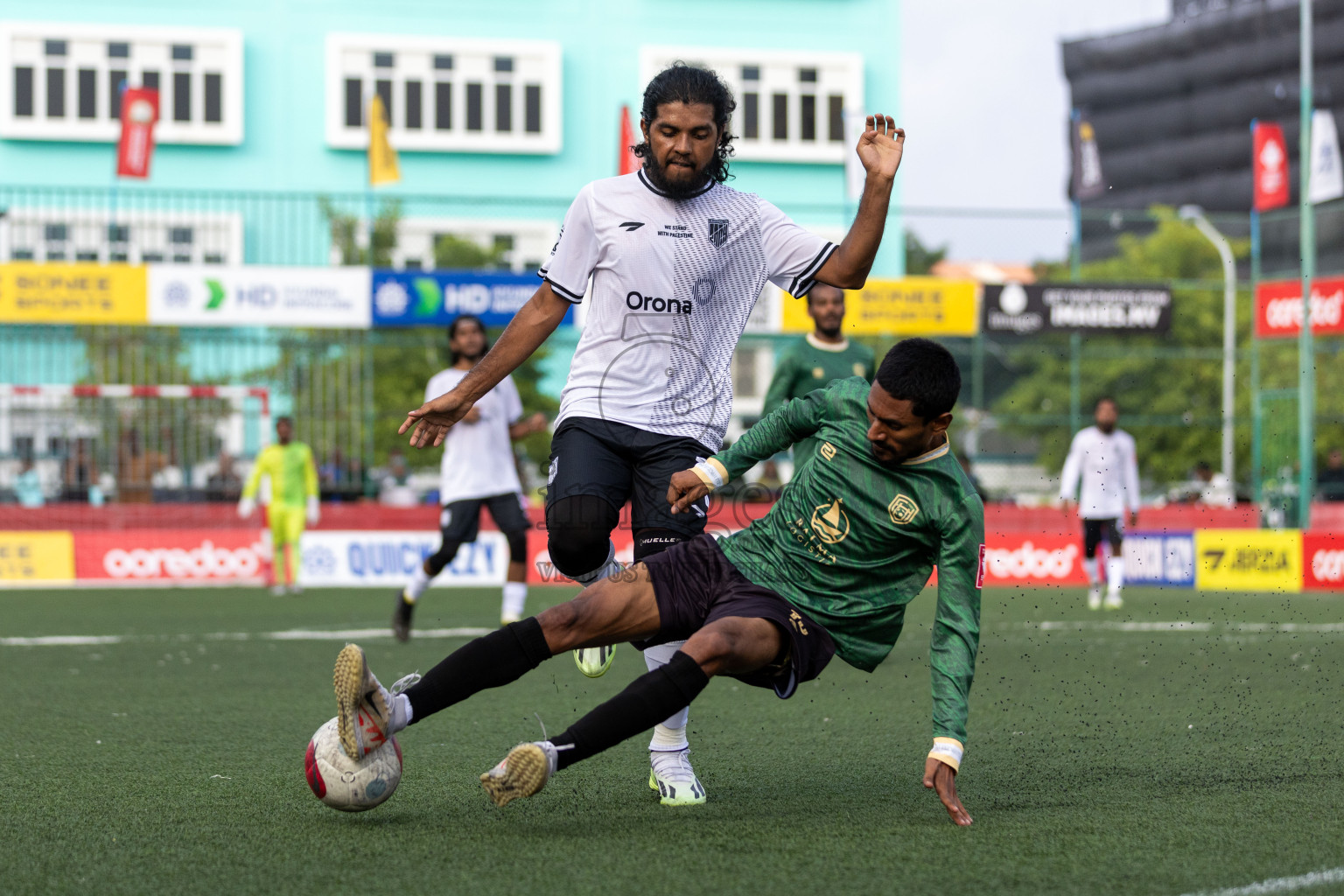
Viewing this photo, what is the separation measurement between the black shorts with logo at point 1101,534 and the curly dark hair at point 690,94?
1056 cm

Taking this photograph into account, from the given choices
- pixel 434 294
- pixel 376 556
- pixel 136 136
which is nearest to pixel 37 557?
pixel 376 556

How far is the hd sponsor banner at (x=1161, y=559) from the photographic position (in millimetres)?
18641

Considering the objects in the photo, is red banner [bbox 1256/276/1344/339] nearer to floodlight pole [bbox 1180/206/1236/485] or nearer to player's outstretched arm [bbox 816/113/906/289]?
floodlight pole [bbox 1180/206/1236/485]

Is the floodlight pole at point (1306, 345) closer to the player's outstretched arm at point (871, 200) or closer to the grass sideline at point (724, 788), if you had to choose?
the grass sideline at point (724, 788)

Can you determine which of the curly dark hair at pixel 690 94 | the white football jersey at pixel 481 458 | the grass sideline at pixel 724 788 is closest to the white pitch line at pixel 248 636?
the white football jersey at pixel 481 458

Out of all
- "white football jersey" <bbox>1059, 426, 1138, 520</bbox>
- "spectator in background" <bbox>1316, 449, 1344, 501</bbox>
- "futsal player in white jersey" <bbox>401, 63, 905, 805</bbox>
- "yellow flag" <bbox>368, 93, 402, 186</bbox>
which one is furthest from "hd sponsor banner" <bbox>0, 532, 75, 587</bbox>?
"spectator in background" <bbox>1316, 449, 1344, 501</bbox>

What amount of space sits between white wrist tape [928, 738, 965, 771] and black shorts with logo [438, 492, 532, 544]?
6.79m

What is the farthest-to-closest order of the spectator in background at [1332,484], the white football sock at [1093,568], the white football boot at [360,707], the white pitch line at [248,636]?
the spectator in background at [1332,484] → the white football sock at [1093,568] → the white pitch line at [248,636] → the white football boot at [360,707]

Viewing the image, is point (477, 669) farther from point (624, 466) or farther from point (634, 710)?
point (624, 466)

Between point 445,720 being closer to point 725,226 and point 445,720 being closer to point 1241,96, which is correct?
point 725,226

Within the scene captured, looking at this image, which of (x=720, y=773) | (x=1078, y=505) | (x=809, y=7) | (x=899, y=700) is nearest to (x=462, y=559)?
(x=1078, y=505)

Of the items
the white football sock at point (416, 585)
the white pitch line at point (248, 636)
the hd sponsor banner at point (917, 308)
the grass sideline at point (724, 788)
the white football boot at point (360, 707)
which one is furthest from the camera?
the hd sponsor banner at point (917, 308)

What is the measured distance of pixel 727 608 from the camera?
416 centimetres

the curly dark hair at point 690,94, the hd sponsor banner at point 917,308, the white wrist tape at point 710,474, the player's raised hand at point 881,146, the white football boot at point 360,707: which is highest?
the hd sponsor banner at point 917,308
